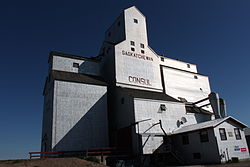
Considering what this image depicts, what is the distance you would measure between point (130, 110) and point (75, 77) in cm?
989

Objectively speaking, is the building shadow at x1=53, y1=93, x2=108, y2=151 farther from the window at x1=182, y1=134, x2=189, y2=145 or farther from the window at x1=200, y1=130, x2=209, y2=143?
the window at x1=200, y1=130, x2=209, y2=143

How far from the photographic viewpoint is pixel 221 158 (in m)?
21.4

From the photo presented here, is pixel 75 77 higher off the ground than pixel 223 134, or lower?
higher

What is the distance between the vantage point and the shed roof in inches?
1148

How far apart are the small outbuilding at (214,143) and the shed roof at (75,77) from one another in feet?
47.3

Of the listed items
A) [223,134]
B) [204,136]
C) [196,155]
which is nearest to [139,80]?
[204,136]

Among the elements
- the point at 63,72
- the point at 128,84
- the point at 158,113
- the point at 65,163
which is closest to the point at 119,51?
the point at 128,84

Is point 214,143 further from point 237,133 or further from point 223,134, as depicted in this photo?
point 237,133

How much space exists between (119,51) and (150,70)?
6.68 meters

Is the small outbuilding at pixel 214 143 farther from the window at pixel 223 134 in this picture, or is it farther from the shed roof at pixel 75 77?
the shed roof at pixel 75 77

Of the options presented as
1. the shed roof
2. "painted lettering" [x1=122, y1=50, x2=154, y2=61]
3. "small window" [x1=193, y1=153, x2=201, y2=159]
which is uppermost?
"painted lettering" [x1=122, y1=50, x2=154, y2=61]

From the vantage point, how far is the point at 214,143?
21984 mm

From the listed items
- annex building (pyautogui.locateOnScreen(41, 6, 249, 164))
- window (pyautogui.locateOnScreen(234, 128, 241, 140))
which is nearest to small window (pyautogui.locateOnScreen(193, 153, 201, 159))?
annex building (pyautogui.locateOnScreen(41, 6, 249, 164))

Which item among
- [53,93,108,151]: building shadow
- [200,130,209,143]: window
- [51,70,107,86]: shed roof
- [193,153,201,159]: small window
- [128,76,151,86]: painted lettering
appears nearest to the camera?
[200,130,209,143]: window
